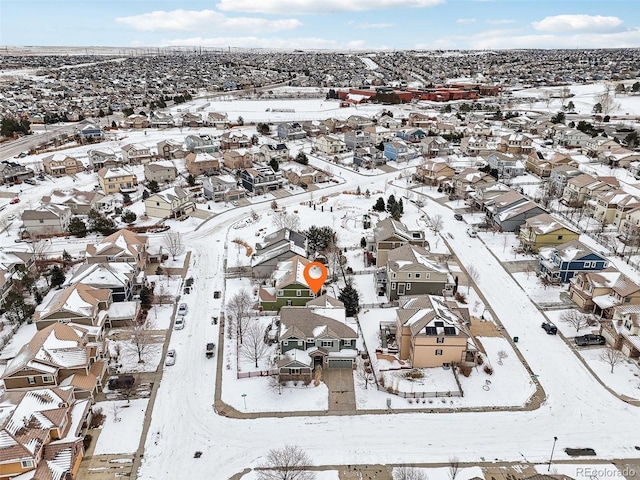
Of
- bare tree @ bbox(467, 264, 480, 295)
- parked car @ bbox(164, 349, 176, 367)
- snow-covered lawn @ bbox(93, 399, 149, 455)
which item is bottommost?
snow-covered lawn @ bbox(93, 399, 149, 455)

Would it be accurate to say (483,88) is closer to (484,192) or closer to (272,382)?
(484,192)

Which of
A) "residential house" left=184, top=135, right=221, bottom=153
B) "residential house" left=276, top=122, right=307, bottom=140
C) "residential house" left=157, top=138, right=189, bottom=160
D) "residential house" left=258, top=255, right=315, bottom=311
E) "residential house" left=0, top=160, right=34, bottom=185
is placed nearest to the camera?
"residential house" left=258, top=255, right=315, bottom=311

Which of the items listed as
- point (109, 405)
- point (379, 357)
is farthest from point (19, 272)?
point (379, 357)

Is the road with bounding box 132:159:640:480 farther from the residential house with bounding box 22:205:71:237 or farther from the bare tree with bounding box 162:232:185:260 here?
the residential house with bounding box 22:205:71:237

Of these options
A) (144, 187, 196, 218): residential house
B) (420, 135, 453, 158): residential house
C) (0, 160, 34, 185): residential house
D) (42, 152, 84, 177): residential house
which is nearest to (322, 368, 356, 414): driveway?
(144, 187, 196, 218): residential house

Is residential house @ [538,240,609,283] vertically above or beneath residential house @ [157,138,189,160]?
beneath

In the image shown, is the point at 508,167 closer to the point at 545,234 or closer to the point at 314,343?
the point at 545,234

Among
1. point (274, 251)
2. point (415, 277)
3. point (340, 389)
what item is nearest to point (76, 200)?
point (274, 251)
